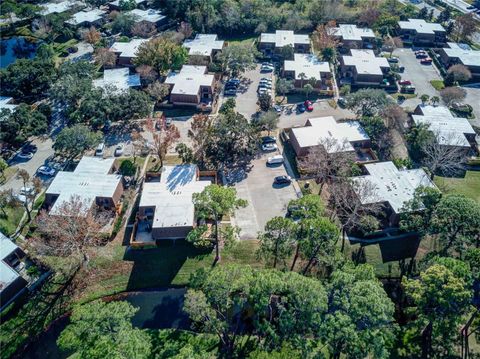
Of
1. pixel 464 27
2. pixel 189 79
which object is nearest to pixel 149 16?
pixel 189 79

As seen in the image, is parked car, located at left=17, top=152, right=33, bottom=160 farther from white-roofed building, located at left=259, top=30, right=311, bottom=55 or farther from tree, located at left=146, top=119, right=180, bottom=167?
white-roofed building, located at left=259, top=30, right=311, bottom=55

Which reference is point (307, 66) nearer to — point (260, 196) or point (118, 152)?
point (260, 196)

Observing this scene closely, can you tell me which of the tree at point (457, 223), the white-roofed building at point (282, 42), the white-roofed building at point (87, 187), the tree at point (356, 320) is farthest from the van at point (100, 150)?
the tree at point (457, 223)

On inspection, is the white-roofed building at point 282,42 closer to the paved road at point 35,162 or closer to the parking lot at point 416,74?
the parking lot at point 416,74

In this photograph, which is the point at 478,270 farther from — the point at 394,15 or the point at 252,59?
the point at 394,15

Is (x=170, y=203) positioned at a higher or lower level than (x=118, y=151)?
higher

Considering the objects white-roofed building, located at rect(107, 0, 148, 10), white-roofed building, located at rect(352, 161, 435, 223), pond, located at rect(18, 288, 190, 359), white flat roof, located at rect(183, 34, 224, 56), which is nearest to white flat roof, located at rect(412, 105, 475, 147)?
white-roofed building, located at rect(352, 161, 435, 223)
